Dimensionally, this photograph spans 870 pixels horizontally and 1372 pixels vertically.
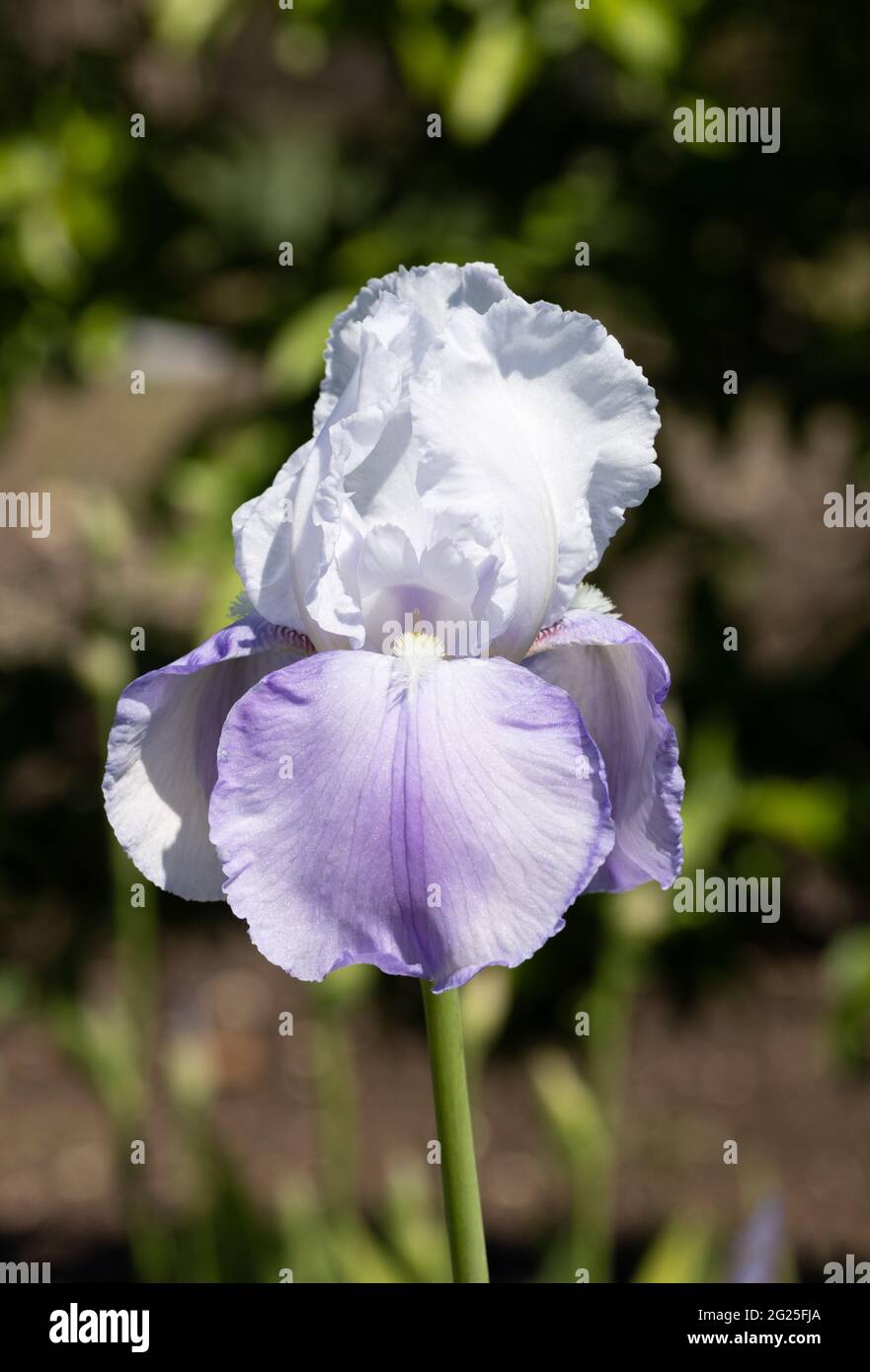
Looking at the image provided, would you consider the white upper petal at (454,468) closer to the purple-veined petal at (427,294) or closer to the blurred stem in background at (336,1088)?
the purple-veined petal at (427,294)

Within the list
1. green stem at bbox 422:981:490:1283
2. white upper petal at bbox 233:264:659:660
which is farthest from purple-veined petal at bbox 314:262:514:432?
green stem at bbox 422:981:490:1283

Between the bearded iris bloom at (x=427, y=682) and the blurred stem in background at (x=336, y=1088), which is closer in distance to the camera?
the bearded iris bloom at (x=427, y=682)

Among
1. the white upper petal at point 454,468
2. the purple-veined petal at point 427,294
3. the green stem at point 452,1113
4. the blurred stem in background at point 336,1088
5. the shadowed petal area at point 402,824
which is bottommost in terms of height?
the blurred stem in background at point 336,1088

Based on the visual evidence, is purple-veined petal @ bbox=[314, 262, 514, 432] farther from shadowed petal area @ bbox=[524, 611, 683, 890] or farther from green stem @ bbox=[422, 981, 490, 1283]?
green stem @ bbox=[422, 981, 490, 1283]

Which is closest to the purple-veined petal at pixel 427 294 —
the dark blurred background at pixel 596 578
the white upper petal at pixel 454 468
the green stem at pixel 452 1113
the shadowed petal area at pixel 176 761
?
the white upper petal at pixel 454 468

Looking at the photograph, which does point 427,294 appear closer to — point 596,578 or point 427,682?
point 427,682

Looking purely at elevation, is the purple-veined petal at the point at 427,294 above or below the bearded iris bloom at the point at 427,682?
above

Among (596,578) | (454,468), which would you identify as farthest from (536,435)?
(596,578)
